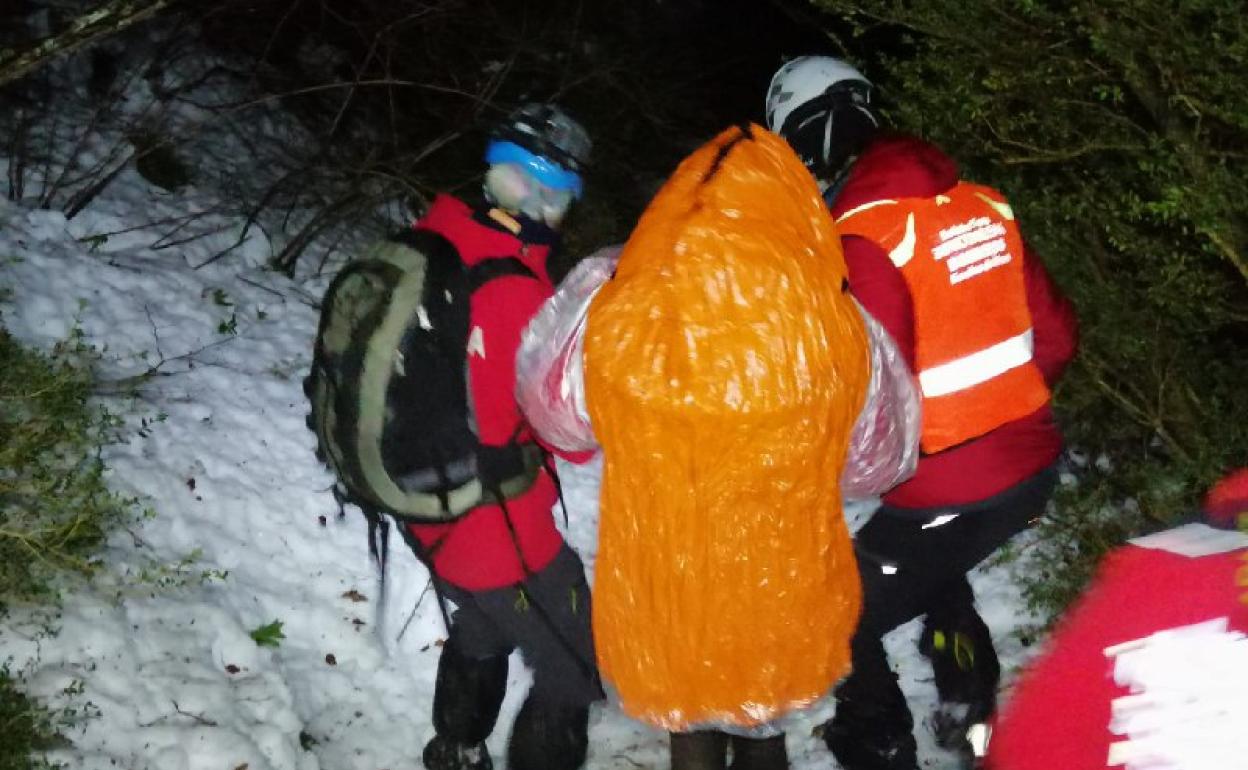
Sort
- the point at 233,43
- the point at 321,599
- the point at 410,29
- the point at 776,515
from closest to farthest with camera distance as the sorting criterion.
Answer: the point at 776,515, the point at 321,599, the point at 410,29, the point at 233,43

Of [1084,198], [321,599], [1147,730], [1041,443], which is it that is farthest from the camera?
[321,599]

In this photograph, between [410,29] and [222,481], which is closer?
[222,481]

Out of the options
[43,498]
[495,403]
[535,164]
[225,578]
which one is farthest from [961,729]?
[43,498]

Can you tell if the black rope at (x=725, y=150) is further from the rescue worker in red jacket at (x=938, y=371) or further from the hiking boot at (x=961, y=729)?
the hiking boot at (x=961, y=729)

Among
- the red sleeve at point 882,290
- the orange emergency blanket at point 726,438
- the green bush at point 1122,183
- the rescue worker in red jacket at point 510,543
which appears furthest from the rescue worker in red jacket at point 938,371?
the green bush at point 1122,183

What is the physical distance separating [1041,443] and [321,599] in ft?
10.0

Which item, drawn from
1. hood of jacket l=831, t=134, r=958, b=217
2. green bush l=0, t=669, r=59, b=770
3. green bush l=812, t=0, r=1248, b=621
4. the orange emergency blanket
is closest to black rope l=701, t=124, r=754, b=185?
the orange emergency blanket

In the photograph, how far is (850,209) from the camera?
95.1 inches

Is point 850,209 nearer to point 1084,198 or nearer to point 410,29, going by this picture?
point 1084,198

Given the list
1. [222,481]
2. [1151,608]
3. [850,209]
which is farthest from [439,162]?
[1151,608]

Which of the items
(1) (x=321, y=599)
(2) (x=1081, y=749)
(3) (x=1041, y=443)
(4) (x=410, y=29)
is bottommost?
(1) (x=321, y=599)

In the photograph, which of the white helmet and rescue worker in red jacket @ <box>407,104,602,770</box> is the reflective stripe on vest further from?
rescue worker in red jacket @ <box>407,104,602,770</box>

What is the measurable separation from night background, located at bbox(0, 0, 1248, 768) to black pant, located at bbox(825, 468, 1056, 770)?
1.26 meters

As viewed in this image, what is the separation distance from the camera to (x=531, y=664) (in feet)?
10.3
